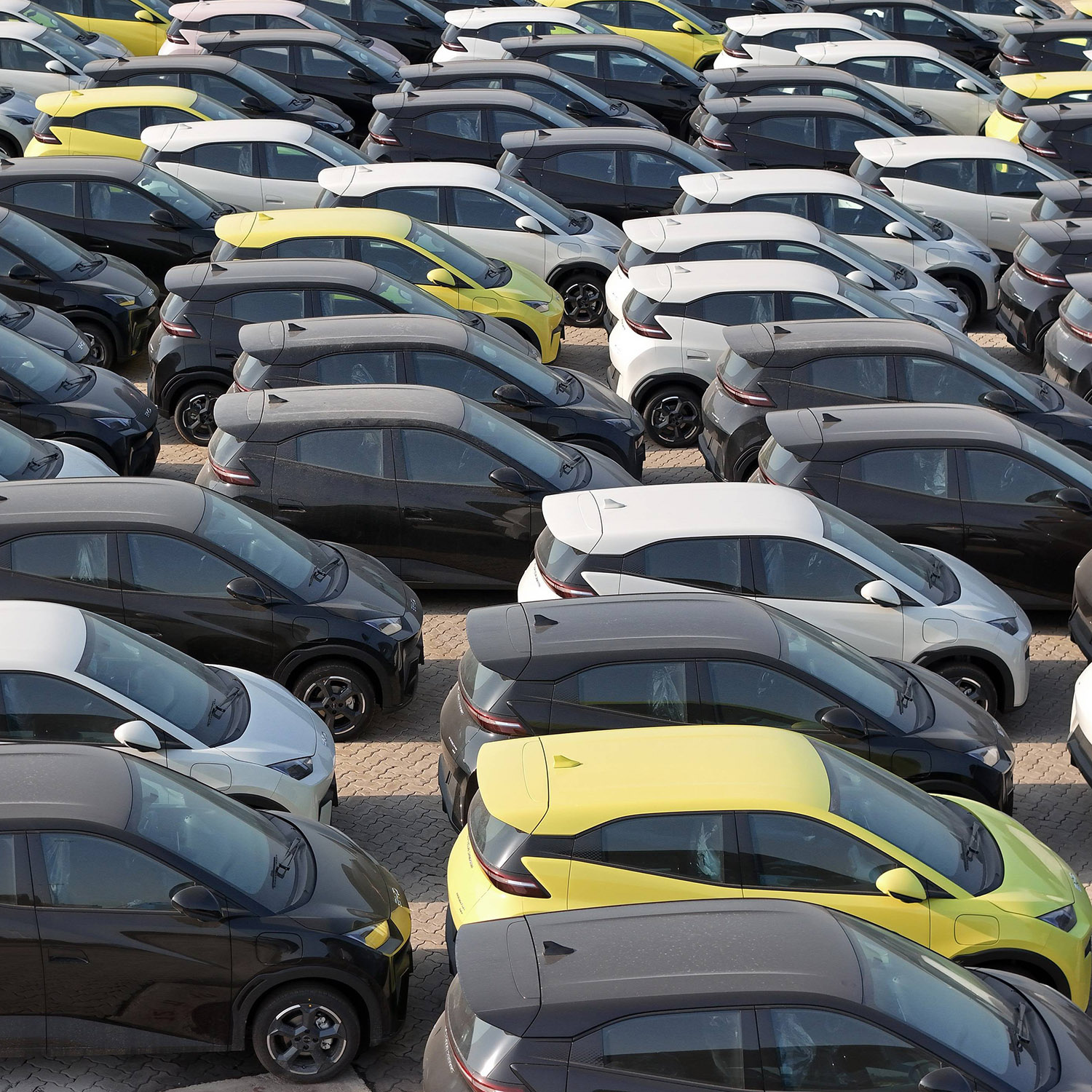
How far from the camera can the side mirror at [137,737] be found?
8.42 meters

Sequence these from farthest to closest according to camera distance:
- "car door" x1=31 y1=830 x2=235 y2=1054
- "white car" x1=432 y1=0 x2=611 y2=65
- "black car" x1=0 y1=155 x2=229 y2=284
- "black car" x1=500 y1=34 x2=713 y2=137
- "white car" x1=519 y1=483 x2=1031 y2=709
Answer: "white car" x1=432 y1=0 x2=611 y2=65
"black car" x1=500 y1=34 x2=713 y2=137
"black car" x1=0 y1=155 x2=229 y2=284
"white car" x1=519 y1=483 x2=1031 y2=709
"car door" x1=31 y1=830 x2=235 y2=1054

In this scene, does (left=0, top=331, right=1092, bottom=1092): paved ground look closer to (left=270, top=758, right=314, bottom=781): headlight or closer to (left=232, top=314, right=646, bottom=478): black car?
(left=270, top=758, right=314, bottom=781): headlight

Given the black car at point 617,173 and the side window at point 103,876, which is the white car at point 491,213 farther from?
the side window at point 103,876

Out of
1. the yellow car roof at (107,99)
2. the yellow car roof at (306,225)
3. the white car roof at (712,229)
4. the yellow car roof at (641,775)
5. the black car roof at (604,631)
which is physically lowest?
the yellow car roof at (641,775)

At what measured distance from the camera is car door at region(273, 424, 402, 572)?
38.3 feet

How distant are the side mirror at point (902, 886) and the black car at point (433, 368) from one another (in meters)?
6.39

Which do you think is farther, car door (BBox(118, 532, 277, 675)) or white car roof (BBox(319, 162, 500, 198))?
white car roof (BBox(319, 162, 500, 198))

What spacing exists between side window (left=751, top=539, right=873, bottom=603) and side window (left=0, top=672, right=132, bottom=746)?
394 cm

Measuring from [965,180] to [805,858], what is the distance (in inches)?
500

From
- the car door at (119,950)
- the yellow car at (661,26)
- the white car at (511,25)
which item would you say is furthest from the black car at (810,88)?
the car door at (119,950)

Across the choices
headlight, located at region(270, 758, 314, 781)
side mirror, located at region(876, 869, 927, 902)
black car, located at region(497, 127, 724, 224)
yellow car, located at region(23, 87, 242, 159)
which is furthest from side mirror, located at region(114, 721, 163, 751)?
black car, located at region(497, 127, 724, 224)

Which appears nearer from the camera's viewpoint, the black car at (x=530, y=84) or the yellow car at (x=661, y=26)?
the black car at (x=530, y=84)

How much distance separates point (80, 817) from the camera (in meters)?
7.08

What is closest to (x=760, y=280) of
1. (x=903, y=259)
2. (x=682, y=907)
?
(x=903, y=259)
